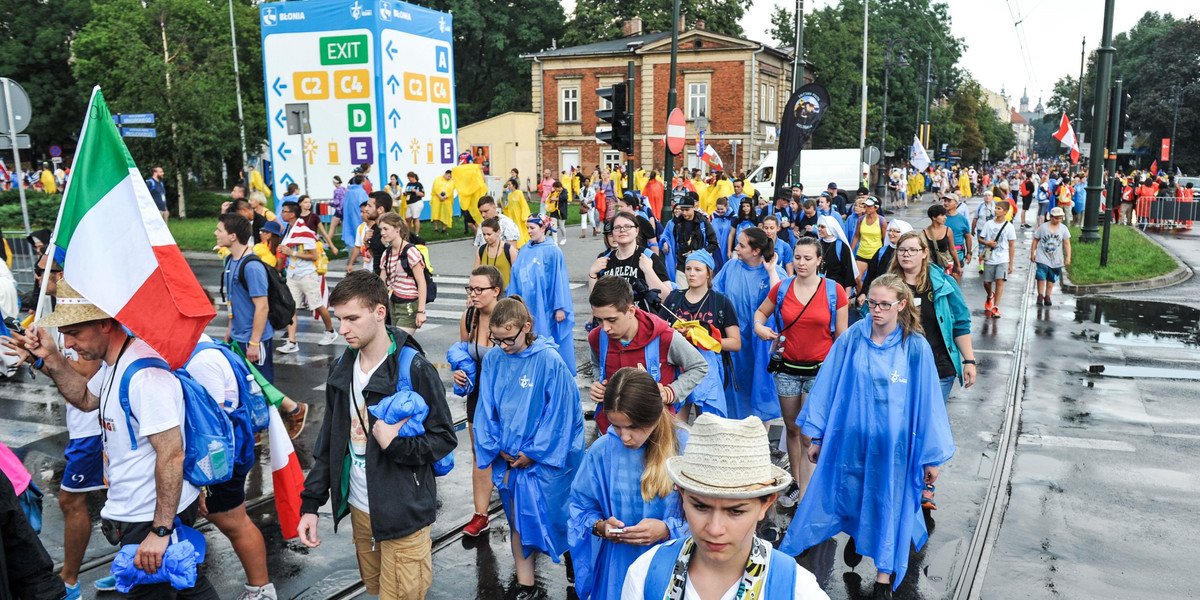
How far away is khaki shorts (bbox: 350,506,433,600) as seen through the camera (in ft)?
12.9

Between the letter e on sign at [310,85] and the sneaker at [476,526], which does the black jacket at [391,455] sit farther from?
the letter e on sign at [310,85]

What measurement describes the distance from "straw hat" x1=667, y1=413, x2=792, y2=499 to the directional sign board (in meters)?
23.1

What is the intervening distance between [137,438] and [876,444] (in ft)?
11.8

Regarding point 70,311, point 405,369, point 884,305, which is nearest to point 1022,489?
point 884,305

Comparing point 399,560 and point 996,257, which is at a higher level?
point 996,257

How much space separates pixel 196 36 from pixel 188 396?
41362 millimetres

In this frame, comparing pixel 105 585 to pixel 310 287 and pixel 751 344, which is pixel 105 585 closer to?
pixel 751 344

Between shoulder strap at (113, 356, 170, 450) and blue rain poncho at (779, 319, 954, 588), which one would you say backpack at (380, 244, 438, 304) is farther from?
shoulder strap at (113, 356, 170, 450)

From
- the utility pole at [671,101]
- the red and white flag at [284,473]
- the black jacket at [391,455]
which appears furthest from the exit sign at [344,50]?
the black jacket at [391,455]

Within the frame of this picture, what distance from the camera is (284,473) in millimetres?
4570

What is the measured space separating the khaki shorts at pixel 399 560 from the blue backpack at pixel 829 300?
10.7 ft

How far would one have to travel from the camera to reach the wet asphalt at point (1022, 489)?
207 inches

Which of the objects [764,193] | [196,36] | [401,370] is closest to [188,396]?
[401,370]

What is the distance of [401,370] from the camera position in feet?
12.7
